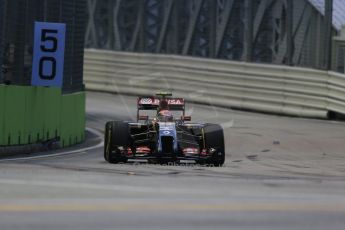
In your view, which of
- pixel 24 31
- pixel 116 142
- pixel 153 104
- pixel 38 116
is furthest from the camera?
pixel 24 31

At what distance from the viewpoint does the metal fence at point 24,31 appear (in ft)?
52.3

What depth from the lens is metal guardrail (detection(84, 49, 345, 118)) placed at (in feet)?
80.4

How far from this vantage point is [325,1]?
23797mm

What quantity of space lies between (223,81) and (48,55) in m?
12.6

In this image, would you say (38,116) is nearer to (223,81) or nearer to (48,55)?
(48,55)

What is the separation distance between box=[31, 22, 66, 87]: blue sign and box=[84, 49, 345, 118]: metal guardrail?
10374 mm

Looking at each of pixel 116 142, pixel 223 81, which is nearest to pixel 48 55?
pixel 116 142

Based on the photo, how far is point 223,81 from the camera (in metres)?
27.8

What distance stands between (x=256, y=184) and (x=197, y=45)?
1926 centimetres

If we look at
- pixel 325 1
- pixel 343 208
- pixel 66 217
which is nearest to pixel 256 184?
pixel 343 208

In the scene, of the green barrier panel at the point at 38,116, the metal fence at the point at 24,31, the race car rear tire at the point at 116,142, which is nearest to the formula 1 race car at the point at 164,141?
the race car rear tire at the point at 116,142

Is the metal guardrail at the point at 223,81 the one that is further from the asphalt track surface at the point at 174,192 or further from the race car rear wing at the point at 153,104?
the race car rear wing at the point at 153,104

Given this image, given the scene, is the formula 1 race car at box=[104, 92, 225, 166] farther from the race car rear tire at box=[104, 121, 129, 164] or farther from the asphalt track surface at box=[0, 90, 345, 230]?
the asphalt track surface at box=[0, 90, 345, 230]

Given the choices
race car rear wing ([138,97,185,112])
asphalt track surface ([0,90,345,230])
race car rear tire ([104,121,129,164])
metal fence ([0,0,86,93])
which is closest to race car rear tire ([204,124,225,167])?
asphalt track surface ([0,90,345,230])
